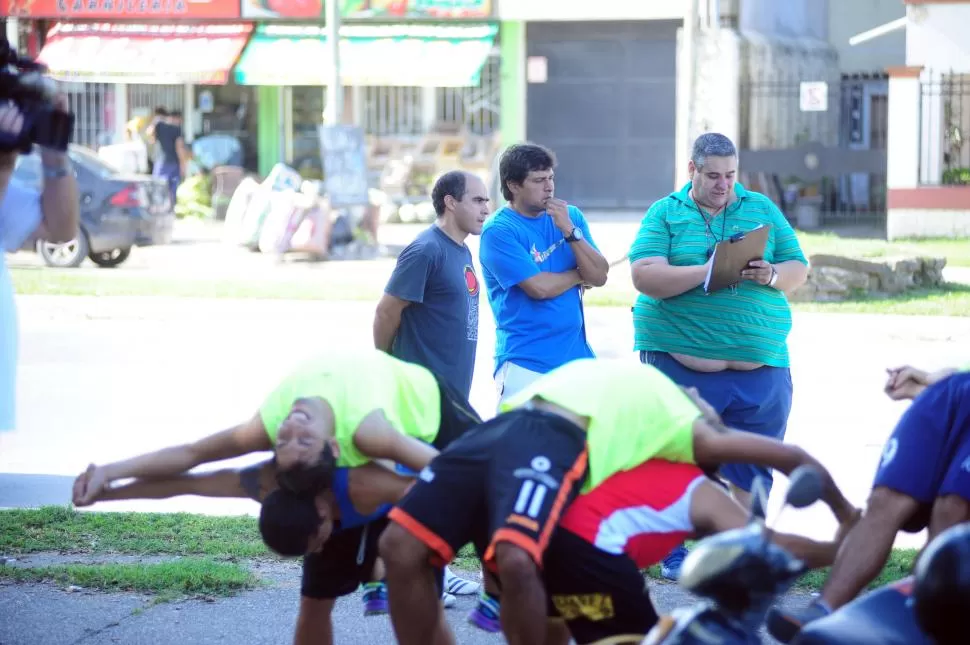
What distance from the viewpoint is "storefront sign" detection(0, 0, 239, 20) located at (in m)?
25.0

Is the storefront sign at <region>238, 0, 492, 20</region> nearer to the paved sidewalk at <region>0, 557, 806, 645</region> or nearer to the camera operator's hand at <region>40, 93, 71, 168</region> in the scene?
the paved sidewalk at <region>0, 557, 806, 645</region>

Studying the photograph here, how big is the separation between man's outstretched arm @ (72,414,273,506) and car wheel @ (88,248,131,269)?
13.5 meters

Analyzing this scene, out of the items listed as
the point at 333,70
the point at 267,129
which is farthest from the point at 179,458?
the point at 267,129

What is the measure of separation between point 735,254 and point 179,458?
8.19 ft

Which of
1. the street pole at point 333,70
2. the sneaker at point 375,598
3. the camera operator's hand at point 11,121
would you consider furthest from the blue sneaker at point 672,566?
the street pole at point 333,70

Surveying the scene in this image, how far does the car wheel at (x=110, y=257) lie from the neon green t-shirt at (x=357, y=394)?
1369cm

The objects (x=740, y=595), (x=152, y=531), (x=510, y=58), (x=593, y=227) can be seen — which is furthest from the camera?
(x=510, y=58)

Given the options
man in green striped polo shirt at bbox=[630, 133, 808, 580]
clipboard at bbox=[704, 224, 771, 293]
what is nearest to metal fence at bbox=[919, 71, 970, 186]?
man in green striped polo shirt at bbox=[630, 133, 808, 580]

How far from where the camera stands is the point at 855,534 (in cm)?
409

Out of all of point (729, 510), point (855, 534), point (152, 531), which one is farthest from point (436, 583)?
point (152, 531)

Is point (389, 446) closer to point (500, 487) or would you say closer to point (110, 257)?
point (500, 487)

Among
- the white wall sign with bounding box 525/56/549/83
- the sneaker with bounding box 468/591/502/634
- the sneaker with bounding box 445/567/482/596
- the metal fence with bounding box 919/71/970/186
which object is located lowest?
the sneaker with bounding box 445/567/482/596

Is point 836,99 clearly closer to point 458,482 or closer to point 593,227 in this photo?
point 593,227

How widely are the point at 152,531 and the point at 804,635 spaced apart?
4125 mm
